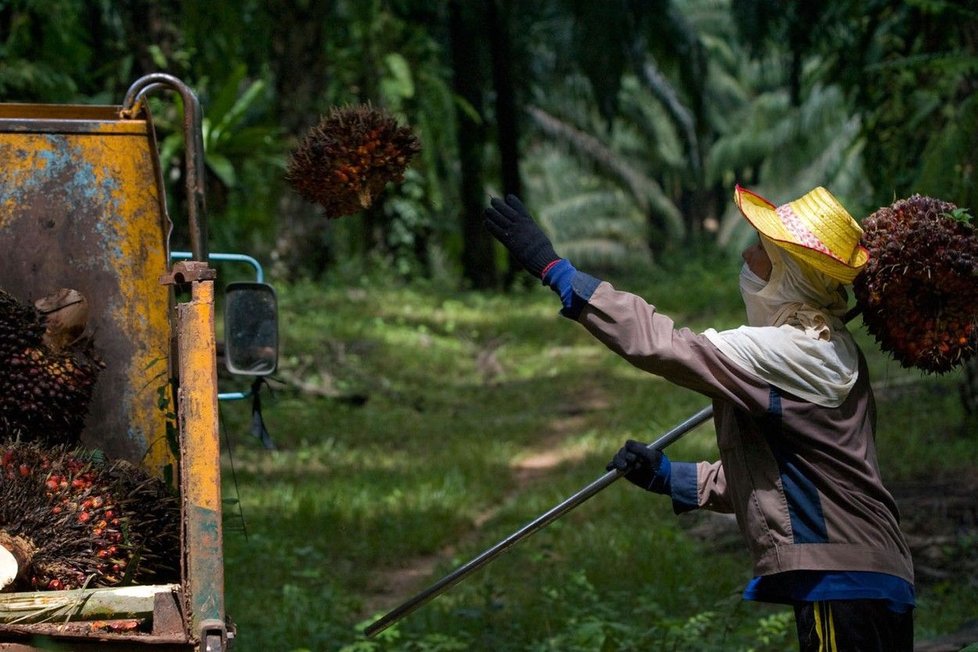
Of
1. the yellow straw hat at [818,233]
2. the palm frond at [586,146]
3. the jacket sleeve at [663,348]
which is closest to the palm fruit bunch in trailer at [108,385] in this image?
the jacket sleeve at [663,348]

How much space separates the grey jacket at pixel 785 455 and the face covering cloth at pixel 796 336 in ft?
0.12

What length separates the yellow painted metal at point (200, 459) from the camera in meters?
2.79

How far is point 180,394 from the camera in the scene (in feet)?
9.86

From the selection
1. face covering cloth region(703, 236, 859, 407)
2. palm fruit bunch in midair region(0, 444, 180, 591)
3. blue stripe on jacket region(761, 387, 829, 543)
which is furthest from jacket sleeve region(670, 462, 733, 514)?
palm fruit bunch in midair region(0, 444, 180, 591)

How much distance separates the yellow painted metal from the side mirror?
944 mm

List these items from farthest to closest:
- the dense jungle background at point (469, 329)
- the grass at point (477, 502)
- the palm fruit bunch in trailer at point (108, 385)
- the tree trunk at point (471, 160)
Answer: the tree trunk at point (471, 160), the dense jungle background at point (469, 329), the grass at point (477, 502), the palm fruit bunch in trailer at point (108, 385)

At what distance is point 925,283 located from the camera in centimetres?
338

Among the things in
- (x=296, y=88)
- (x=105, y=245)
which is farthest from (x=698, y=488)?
(x=296, y=88)

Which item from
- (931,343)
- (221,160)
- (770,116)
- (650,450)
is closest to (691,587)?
(650,450)

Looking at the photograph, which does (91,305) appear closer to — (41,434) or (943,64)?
(41,434)

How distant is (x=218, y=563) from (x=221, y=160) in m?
11.8

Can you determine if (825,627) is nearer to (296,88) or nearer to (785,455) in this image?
(785,455)

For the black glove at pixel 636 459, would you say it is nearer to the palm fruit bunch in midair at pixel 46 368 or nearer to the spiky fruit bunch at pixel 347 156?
the spiky fruit bunch at pixel 347 156

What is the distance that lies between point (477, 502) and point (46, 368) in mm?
4959
